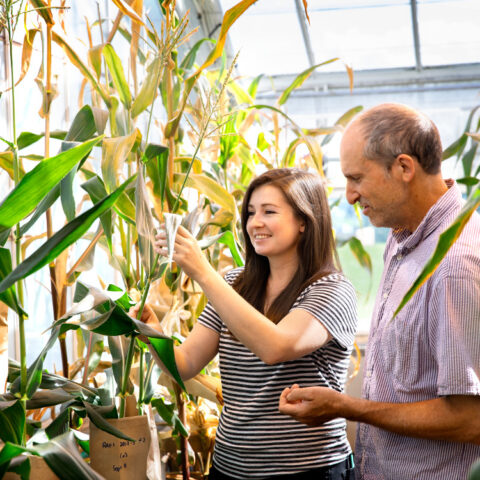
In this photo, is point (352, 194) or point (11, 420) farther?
point (352, 194)

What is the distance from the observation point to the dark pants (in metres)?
1.09

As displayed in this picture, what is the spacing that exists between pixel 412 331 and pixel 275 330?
0.22 meters

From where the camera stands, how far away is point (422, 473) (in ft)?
3.09

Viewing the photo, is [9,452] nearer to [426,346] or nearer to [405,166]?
[426,346]

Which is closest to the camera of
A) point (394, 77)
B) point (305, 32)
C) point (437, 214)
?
point (437, 214)

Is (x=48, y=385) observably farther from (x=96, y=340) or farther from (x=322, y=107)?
(x=322, y=107)

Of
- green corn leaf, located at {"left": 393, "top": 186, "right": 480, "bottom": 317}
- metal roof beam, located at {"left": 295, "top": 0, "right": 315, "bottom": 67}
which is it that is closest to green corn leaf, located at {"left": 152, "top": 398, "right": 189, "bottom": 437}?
green corn leaf, located at {"left": 393, "top": 186, "right": 480, "bottom": 317}

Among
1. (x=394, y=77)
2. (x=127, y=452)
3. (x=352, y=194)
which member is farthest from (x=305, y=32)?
(x=127, y=452)

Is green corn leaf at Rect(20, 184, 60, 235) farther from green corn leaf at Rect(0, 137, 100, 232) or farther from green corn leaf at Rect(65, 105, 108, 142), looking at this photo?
green corn leaf at Rect(65, 105, 108, 142)

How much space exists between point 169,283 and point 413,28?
100 inches

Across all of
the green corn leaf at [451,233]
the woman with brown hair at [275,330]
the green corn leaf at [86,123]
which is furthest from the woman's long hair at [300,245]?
the green corn leaf at [451,233]

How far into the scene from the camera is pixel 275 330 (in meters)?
1.01

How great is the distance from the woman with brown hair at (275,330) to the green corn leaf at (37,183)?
257 millimetres

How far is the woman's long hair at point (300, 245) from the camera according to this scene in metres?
1.20
